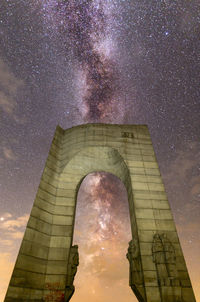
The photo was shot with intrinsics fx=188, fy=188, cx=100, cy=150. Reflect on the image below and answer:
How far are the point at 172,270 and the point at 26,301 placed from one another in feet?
26.1

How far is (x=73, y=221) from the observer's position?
13773mm

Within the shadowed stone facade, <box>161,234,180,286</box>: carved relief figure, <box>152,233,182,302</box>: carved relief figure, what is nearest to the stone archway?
the shadowed stone facade

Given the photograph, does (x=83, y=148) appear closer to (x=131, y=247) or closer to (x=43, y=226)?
(x=43, y=226)

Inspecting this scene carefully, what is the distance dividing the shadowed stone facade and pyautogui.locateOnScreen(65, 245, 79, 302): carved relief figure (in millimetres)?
51

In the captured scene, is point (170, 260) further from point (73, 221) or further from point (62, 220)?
point (62, 220)

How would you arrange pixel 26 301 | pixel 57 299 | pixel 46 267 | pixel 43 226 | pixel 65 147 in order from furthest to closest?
pixel 65 147 < pixel 43 226 < pixel 46 267 < pixel 57 299 < pixel 26 301

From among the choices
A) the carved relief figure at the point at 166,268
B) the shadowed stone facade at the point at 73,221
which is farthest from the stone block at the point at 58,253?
the carved relief figure at the point at 166,268

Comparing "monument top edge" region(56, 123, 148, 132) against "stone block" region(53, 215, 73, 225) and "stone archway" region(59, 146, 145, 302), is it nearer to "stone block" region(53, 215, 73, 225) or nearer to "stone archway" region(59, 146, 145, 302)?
"stone archway" region(59, 146, 145, 302)

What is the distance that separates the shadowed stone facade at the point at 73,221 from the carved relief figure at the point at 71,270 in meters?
0.05

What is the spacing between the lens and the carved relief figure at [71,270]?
11.1 meters

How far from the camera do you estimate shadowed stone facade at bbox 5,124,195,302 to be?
409 inches

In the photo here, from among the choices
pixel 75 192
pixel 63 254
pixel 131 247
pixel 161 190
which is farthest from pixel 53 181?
pixel 161 190

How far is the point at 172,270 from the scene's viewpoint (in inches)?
410

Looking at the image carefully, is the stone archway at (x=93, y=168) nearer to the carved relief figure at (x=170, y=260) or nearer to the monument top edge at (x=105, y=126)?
the carved relief figure at (x=170, y=260)
